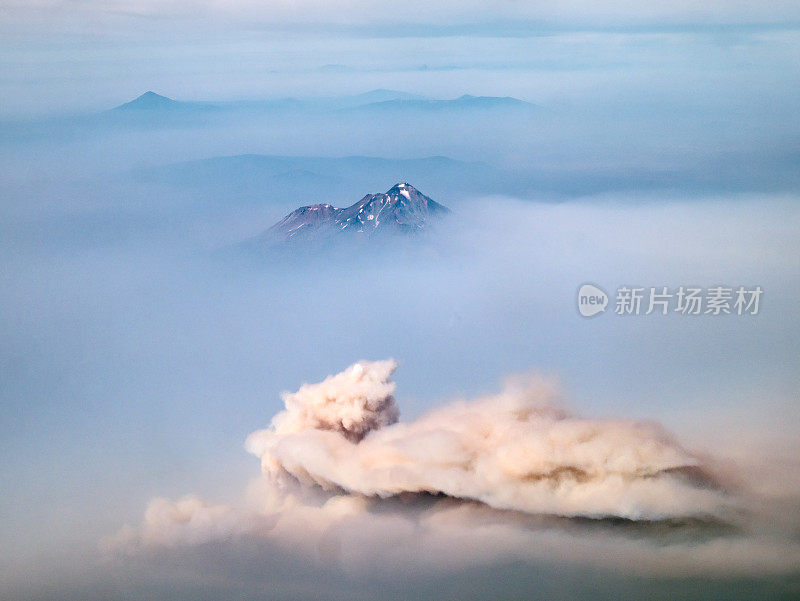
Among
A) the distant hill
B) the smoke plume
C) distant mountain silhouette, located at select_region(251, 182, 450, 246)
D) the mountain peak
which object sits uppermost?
the distant hill

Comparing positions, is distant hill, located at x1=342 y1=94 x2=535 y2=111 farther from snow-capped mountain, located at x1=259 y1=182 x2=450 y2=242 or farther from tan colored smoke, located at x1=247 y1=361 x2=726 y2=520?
tan colored smoke, located at x1=247 y1=361 x2=726 y2=520

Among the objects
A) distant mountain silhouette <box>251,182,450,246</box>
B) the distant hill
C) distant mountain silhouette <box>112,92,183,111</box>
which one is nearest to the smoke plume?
distant mountain silhouette <box>251,182,450,246</box>

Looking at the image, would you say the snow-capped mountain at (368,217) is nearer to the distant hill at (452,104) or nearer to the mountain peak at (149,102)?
the distant hill at (452,104)

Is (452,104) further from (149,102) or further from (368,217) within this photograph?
(149,102)

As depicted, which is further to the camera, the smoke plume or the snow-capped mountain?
the snow-capped mountain

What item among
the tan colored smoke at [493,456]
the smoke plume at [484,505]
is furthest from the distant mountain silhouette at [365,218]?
the smoke plume at [484,505]

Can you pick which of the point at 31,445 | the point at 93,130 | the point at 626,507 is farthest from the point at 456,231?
the point at 31,445

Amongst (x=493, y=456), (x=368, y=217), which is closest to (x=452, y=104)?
(x=368, y=217)

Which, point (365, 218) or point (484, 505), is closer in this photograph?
point (484, 505)

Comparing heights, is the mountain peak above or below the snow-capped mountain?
above
